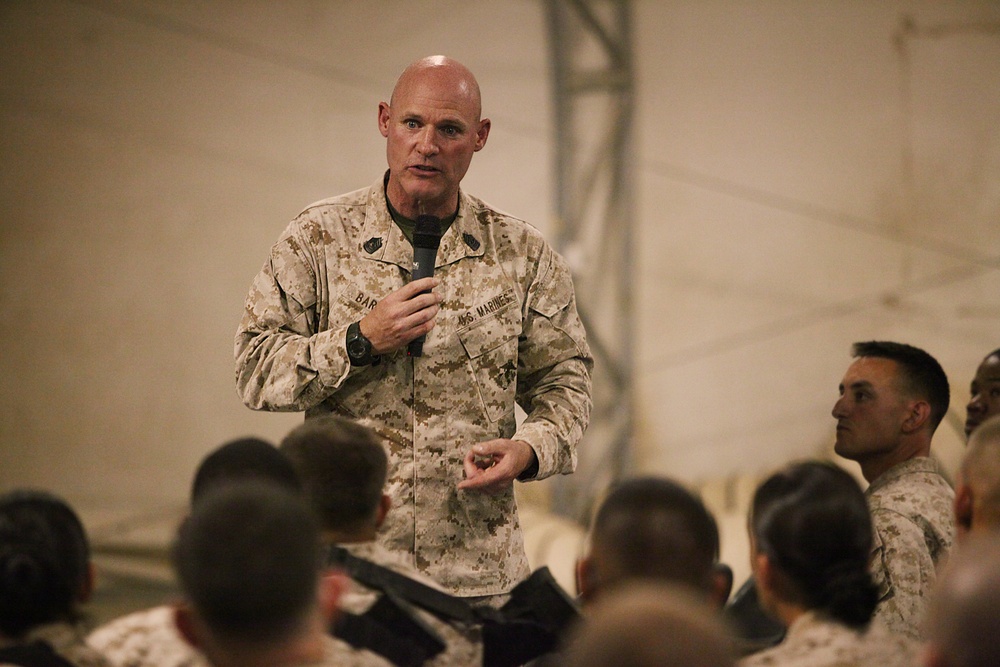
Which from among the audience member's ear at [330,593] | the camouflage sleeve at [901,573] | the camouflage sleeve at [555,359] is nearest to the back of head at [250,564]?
the audience member's ear at [330,593]

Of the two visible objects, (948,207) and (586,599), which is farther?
(948,207)

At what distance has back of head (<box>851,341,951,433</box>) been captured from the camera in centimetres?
308

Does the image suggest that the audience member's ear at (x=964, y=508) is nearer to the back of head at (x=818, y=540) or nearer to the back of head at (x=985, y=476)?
the back of head at (x=985, y=476)

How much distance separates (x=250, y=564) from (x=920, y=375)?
7.29 ft

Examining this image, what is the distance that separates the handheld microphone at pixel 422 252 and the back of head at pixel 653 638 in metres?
1.22

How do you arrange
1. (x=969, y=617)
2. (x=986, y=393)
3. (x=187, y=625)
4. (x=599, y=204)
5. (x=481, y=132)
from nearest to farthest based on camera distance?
(x=969, y=617), (x=187, y=625), (x=481, y=132), (x=986, y=393), (x=599, y=204)

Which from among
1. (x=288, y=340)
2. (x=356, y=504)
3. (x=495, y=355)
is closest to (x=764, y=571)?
(x=356, y=504)

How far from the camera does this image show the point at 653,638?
1171mm

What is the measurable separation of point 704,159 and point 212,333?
10.1ft

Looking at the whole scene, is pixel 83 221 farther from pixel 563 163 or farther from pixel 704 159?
pixel 704 159

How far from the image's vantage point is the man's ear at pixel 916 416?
299 centimetres

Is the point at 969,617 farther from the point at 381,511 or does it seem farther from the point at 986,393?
the point at 986,393

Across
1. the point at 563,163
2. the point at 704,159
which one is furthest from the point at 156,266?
the point at 704,159

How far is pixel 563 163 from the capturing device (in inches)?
272
